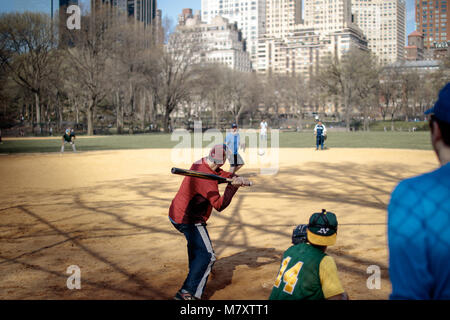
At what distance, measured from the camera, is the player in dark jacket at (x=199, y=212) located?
17.2ft

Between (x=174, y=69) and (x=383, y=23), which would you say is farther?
(x=383, y=23)

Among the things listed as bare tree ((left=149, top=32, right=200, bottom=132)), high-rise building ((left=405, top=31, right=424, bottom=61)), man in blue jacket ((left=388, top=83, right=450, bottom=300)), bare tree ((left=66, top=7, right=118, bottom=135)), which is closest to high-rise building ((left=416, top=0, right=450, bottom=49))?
high-rise building ((left=405, top=31, right=424, bottom=61))

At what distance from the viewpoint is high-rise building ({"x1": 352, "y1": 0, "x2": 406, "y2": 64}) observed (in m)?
82.1

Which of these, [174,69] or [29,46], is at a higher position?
[29,46]

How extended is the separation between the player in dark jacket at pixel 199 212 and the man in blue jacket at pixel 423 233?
3.52 meters

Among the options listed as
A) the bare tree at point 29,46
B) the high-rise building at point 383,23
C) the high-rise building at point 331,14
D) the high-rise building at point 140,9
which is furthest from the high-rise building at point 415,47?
the bare tree at point 29,46

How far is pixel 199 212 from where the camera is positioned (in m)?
5.39

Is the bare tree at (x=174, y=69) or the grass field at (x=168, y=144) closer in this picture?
the grass field at (x=168, y=144)

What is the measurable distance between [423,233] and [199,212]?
3894mm

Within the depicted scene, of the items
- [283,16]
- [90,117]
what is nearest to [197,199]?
[90,117]

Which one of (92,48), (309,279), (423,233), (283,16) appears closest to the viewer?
(423,233)

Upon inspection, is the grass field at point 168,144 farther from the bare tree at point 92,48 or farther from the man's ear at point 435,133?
the man's ear at point 435,133

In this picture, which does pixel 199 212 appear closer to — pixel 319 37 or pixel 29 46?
pixel 29 46

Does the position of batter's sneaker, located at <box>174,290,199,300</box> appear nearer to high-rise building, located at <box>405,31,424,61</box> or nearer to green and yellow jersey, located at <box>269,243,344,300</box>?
green and yellow jersey, located at <box>269,243,344,300</box>
